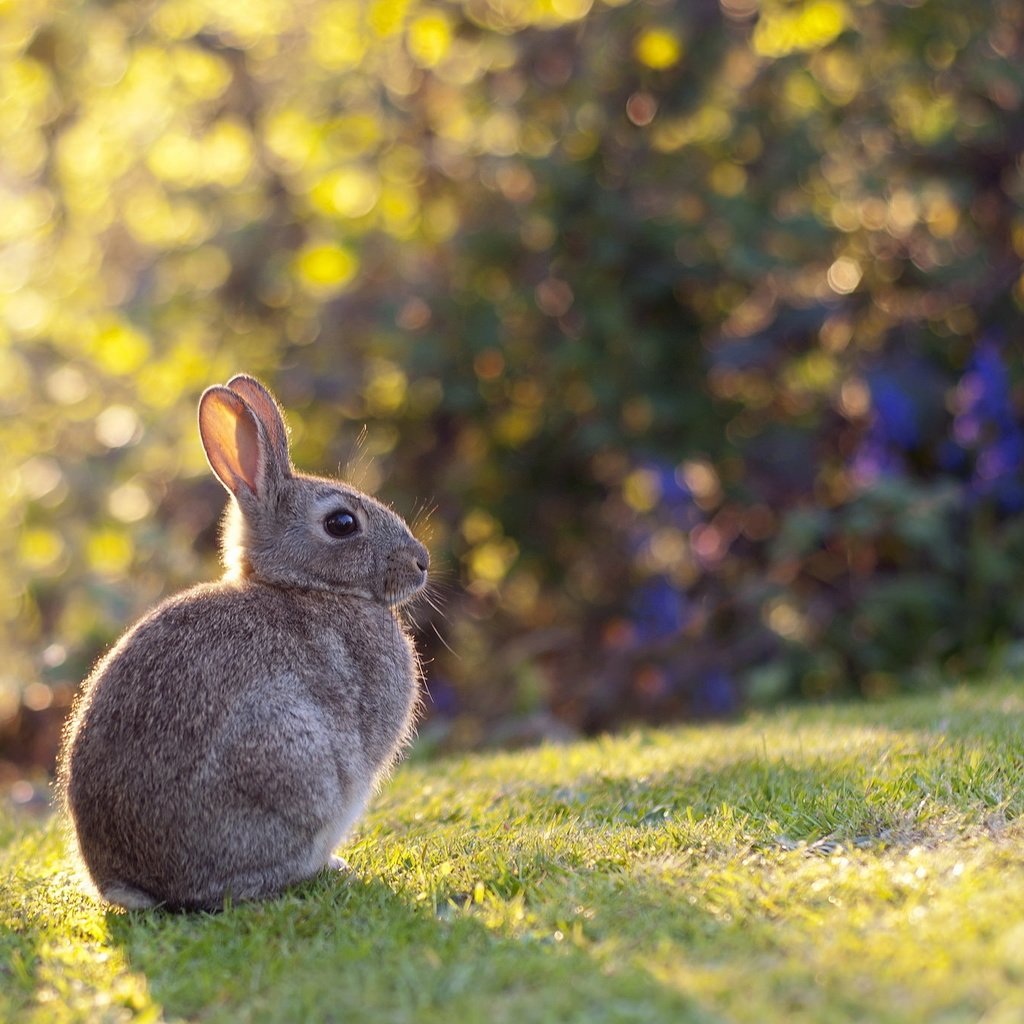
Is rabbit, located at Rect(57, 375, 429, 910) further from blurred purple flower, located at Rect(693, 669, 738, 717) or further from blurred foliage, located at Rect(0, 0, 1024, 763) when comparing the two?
blurred purple flower, located at Rect(693, 669, 738, 717)

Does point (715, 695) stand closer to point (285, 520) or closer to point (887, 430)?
point (887, 430)

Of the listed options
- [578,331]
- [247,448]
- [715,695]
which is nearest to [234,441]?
[247,448]

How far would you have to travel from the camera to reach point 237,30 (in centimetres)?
923

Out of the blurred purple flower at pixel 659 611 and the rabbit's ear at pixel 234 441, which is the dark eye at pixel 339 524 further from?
the blurred purple flower at pixel 659 611

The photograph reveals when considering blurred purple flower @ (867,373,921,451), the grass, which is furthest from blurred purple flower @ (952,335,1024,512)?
the grass

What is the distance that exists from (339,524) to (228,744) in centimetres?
110

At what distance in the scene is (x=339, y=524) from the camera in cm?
455

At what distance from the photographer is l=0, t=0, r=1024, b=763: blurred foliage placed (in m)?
7.95

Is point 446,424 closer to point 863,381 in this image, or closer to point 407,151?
point 407,151

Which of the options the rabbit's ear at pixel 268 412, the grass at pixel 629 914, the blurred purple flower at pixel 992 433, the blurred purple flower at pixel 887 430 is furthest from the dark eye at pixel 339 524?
the blurred purple flower at pixel 992 433

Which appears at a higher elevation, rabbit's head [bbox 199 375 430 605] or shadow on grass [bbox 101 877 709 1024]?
rabbit's head [bbox 199 375 430 605]

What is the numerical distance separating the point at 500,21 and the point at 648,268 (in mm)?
2051

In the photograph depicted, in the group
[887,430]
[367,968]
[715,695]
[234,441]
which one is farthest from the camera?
[887,430]

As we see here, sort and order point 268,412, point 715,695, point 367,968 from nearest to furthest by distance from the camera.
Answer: point 367,968, point 268,412, point 715,695
